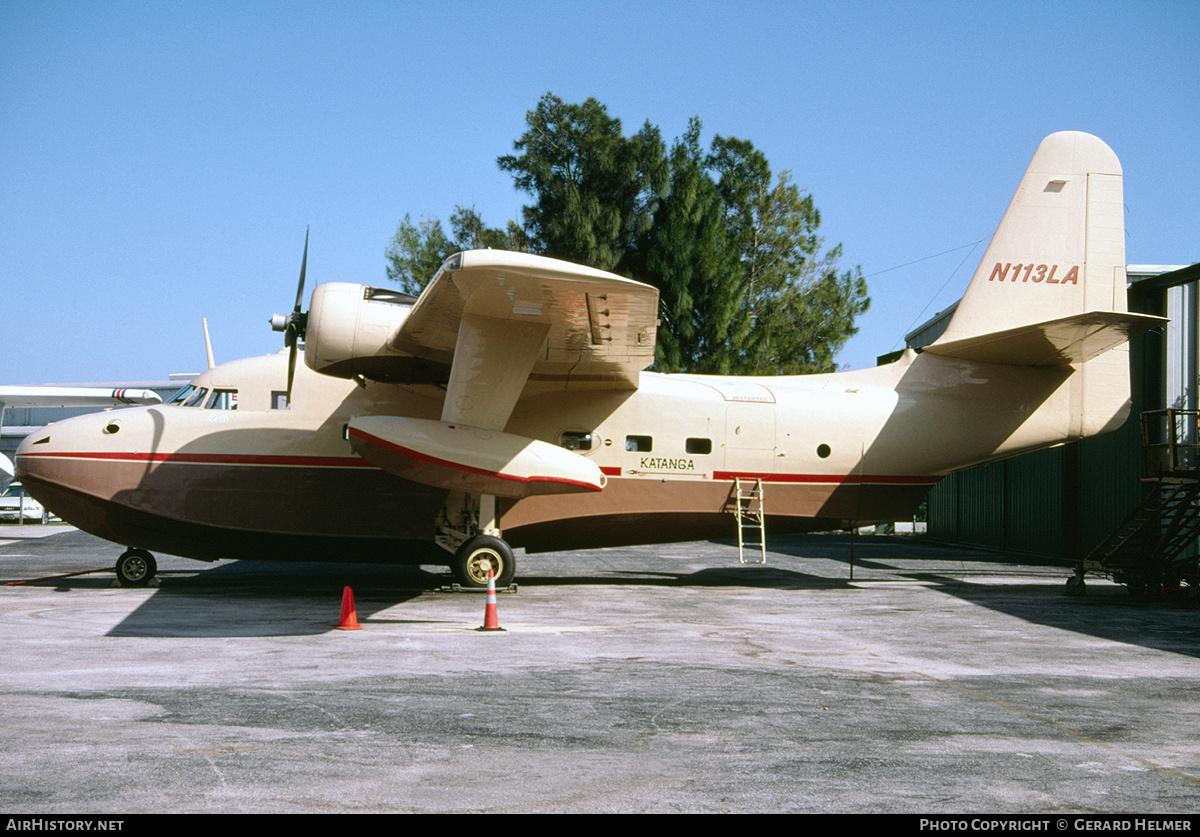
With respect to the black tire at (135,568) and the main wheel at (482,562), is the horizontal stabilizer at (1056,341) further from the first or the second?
the black tire at (135,568)

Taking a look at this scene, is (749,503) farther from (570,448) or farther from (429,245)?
(429,245)

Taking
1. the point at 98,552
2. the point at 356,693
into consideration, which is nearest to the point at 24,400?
the point at 98,552

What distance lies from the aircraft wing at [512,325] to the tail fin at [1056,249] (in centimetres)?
630

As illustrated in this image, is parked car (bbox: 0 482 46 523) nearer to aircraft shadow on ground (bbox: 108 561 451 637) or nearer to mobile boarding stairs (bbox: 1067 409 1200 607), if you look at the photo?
aircraft shadow on ground (bbox: 108 561 451 637)

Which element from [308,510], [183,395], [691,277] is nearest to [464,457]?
[308,510]

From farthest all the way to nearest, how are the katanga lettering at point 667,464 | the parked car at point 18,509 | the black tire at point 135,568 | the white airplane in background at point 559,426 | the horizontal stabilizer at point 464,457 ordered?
the parked car at point 18,509, the katanga lettering at point 667,464, the black tire at point 135,568, the white airplane in background at point 559,426, the horizontal stabilizer at point 464,457

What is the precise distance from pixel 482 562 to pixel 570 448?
2.30 metres

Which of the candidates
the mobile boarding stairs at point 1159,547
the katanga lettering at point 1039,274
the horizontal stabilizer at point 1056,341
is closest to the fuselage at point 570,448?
the horizontal stabilizer at point 1056,341

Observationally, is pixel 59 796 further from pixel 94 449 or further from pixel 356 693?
pixel 94 449

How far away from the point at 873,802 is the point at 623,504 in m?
9.97

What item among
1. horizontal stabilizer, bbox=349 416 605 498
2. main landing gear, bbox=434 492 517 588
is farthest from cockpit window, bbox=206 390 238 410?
main landing gear, bbox=434 492 517 588

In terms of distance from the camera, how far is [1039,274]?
48.1 ft

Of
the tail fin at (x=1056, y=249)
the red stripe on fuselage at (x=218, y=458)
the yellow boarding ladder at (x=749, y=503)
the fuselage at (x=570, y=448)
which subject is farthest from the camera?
the tail fin at (x=1056, y=249)

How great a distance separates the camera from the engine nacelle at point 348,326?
12.0 metres
